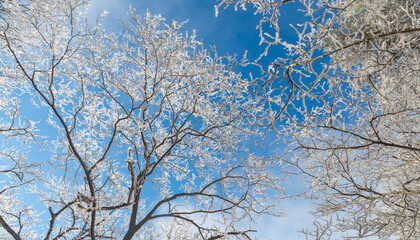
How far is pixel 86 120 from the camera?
702cm

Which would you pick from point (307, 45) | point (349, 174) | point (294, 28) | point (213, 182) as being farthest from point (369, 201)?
point (213, 182)

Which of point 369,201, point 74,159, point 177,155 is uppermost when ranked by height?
point 177,155

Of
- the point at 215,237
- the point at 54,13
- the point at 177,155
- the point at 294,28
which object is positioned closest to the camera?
the point at 294,28

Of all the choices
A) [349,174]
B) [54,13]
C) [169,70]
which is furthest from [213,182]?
[54,13]

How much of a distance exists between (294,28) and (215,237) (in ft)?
18.0

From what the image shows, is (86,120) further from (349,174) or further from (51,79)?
(349,174)

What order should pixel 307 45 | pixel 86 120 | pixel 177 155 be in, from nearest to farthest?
1. pixel 307 45
2. pixel 86 120
3. pixel 177 155

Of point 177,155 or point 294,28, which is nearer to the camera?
point 294,28

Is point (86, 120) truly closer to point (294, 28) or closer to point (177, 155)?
point (177, 155)

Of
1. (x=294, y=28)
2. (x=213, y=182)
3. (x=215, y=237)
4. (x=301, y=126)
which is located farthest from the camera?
(x=213, y=182)

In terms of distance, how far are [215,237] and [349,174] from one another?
3.79 metres

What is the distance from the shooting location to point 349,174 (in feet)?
12.8

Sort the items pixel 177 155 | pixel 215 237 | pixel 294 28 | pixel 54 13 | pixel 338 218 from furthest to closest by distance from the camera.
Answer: pixel 177 155 → pixel 215 237 → pixel 54 13 → pixel 338 218 → pixel 294 28

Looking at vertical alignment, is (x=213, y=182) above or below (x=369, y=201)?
above
